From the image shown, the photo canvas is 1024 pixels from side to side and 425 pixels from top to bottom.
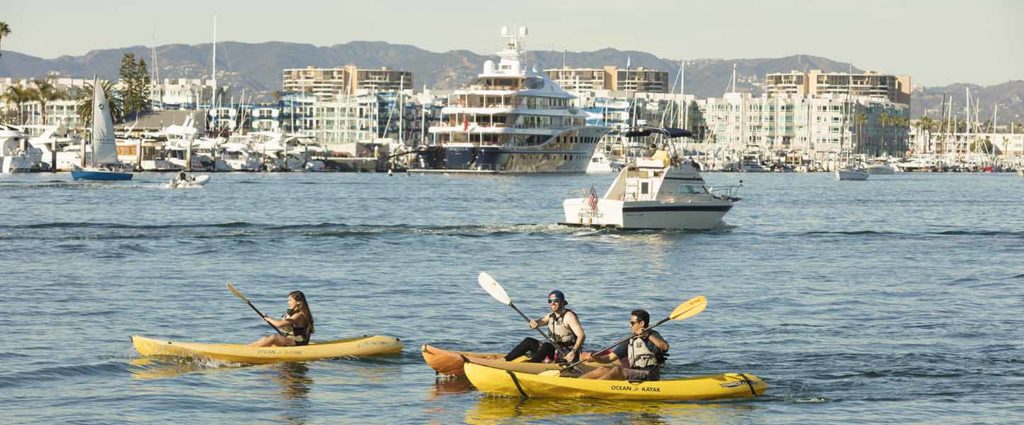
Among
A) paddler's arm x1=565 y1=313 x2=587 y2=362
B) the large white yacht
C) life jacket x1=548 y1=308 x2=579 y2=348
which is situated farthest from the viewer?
the large white yacht

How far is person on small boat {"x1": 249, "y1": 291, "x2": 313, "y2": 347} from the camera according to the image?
86.2 ft

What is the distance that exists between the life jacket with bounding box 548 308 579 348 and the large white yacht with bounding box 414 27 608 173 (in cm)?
13602

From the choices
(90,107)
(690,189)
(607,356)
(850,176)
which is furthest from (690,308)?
(850,176)

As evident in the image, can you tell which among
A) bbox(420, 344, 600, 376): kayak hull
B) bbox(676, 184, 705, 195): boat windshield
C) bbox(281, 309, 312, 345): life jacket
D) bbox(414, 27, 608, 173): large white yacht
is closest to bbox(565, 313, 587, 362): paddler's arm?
bbox(420, 344, 600, 376): kayak hull

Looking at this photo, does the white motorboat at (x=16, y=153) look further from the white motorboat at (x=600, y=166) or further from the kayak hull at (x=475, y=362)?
the kayak hull at (x=475, y=362)

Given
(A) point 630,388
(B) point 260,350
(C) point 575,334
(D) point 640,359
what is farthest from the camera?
(B) point 260,350

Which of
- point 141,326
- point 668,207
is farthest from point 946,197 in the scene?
point 141,326

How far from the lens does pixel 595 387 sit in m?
23.2

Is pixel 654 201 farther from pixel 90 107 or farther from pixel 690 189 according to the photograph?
pixel 90 107

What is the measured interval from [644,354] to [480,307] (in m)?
13.1

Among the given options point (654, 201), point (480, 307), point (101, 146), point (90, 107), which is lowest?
point (480, 307)

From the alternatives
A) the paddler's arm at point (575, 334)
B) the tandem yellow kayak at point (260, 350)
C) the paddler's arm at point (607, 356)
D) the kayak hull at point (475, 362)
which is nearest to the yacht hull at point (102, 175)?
the tandem yellow kayak at point (260, 350)

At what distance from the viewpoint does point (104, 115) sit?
115 metres

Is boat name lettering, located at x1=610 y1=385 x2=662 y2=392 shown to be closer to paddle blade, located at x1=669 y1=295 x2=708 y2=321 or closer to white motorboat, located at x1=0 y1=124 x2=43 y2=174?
paddle blade, located at x1=669 y1=295 x2=708 y2=321
